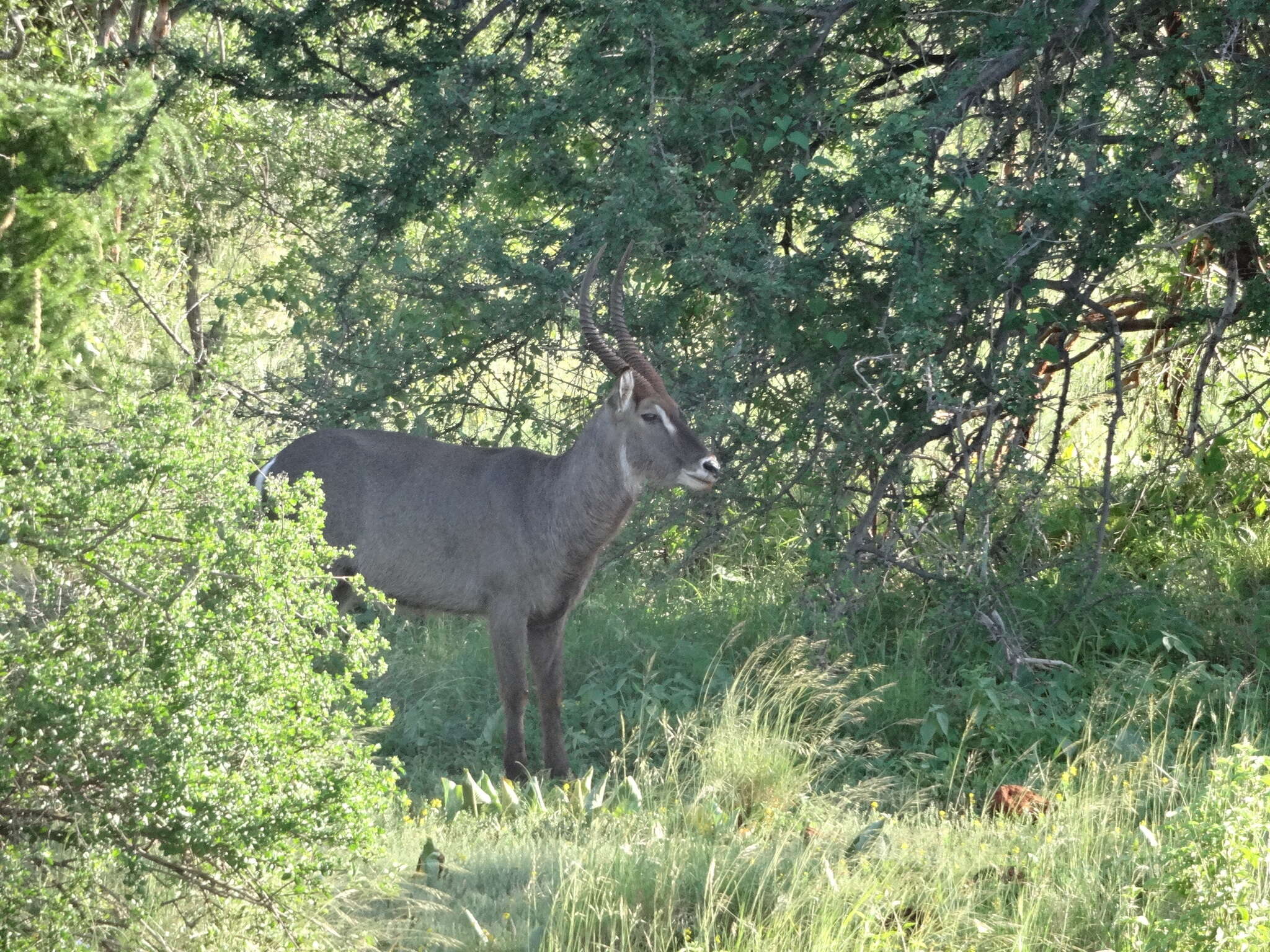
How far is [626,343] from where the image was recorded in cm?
634

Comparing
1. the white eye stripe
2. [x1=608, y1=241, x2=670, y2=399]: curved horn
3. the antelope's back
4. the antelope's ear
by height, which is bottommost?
the antelope's back

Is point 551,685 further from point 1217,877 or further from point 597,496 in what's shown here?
point 1217,877

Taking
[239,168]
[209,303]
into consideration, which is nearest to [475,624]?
[239,168]

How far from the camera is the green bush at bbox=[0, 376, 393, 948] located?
10.6 feet

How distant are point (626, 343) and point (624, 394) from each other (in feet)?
0.76

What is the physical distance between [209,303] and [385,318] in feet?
18.9

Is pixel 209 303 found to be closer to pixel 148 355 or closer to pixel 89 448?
pixel 148 355

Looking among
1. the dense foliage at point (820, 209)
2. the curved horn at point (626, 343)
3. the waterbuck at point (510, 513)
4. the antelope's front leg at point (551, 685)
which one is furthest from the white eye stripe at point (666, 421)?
the antelope's front leg at point (551, 685)

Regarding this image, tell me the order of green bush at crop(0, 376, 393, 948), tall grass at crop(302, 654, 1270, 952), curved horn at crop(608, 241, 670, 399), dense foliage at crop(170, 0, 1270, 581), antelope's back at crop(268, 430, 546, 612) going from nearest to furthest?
green bush at crop(0, 376, 393, 948) → tall grass at crop(302, 654, 1270, 952) → dense foliage at crop(170, 0, 1270, 581) → curved horn at crop(608, 241, 670, 399) → antelope's back at crop(268, 430, 546, 612)

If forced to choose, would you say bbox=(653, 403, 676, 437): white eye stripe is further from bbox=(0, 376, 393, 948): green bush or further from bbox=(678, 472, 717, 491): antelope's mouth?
bbox=(0, 376, 393, 948): green bush

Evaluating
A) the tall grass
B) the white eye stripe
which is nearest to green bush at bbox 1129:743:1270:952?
the tall grass

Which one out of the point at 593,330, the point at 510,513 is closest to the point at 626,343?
the point at 593,330

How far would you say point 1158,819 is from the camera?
4.79 m

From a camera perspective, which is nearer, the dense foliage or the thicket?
the thicket
